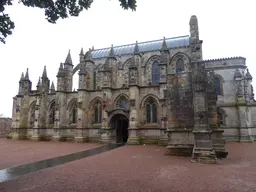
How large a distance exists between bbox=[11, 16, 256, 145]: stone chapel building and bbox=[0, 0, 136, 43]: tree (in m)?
15.0

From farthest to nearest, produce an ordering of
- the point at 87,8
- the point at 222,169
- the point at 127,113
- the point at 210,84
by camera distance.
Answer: the point at 127,113 < the point at 210,84 < the point at 222,169 < the point at 87,8

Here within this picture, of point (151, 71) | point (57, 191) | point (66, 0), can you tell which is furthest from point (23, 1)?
point (151, 71)

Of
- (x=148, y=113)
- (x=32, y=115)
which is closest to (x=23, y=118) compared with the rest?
(x=32, y=115)

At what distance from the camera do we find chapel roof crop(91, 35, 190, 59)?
2923 centimetres

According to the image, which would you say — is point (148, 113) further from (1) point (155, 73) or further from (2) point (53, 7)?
(2) point (53, 7)

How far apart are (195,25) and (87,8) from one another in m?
16.1

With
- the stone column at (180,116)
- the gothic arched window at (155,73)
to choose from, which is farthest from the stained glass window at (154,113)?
the stone column at (180,116)

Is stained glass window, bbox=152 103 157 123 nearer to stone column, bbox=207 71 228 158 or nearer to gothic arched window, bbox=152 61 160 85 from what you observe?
gothic arched window, bbox=152 61 160 85

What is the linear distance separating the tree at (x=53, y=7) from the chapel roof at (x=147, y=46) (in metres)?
23.8

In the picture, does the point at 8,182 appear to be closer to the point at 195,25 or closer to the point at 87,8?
the point at 87,8

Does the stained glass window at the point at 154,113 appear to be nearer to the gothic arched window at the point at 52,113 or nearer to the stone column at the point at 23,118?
the gothic arched window at the point at 52,113

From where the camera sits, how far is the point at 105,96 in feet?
74.9

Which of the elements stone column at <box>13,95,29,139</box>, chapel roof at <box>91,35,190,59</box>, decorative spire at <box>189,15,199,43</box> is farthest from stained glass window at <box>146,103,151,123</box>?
stone column at <box>13,95,29,139</box>

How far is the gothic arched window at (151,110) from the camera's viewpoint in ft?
70.7
